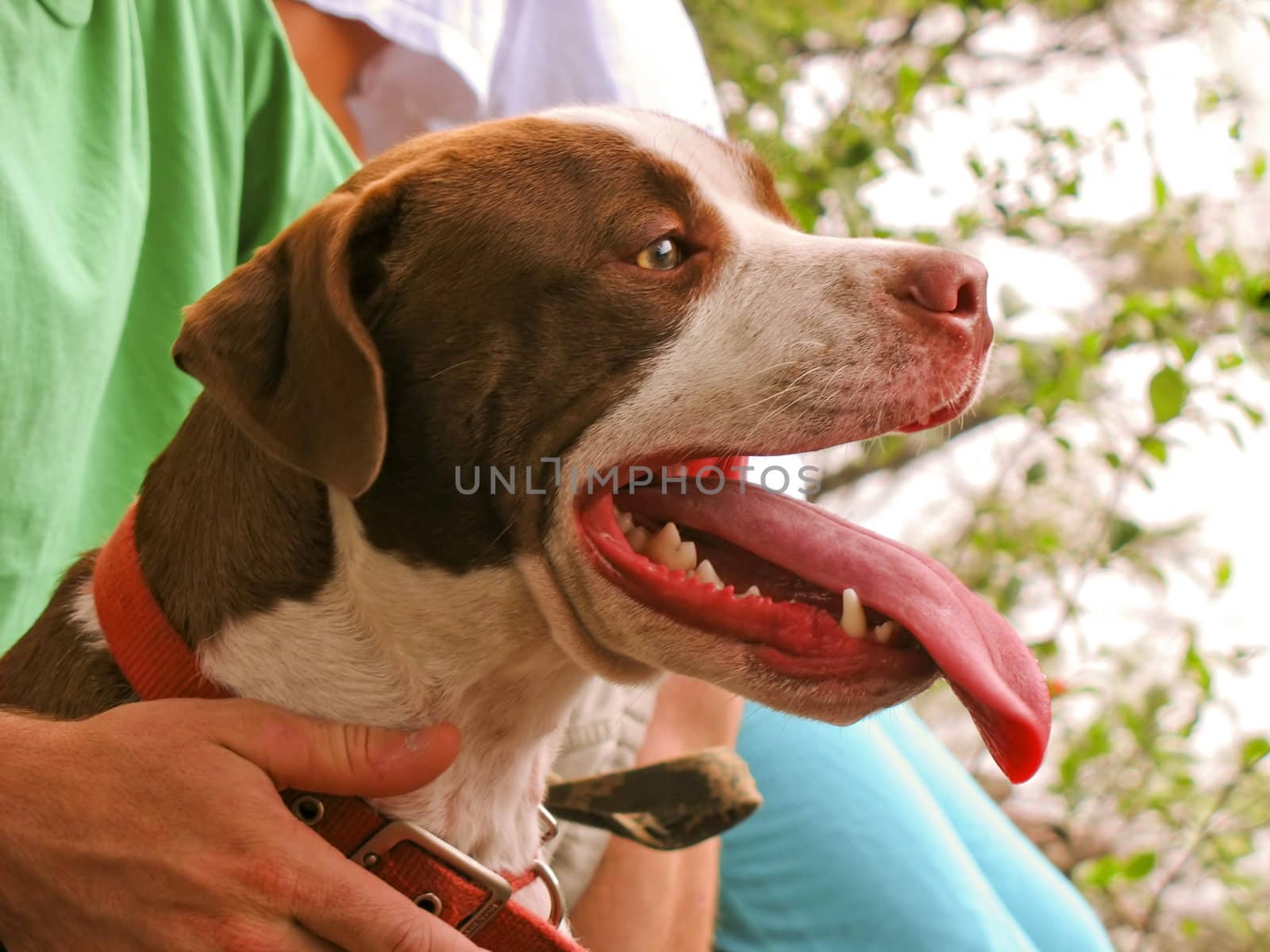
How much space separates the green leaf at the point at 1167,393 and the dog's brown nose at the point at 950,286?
1609mm

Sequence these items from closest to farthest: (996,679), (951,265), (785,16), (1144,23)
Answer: (996,679) → (951,265) → (785,16) → (1144,23)

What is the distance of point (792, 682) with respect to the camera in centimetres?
153

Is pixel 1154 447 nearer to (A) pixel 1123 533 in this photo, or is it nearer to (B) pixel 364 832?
(A) pixel 1123 533

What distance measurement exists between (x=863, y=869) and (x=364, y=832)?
3.90ft

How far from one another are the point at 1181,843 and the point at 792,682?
2.84 m

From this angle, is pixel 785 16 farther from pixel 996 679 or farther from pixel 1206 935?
pixel 1206 935

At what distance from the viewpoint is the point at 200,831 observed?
1522mm

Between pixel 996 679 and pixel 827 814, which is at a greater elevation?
pixel 996 679

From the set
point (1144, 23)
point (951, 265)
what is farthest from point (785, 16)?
point (951, 265)

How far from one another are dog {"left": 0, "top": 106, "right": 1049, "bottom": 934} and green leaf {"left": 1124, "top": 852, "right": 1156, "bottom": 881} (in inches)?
82.1

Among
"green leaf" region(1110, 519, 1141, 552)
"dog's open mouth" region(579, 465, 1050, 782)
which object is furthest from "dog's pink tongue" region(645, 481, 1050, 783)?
"green leaf" region(1110, 519, 1141, 552)

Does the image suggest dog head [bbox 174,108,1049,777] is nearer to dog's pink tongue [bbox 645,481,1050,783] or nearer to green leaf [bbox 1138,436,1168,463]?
dog's pink tongue [bbox 645,481,1050,783]

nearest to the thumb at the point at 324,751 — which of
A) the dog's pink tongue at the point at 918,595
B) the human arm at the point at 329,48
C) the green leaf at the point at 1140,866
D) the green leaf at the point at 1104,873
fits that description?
the dog's pink tongue at the point at 918,595

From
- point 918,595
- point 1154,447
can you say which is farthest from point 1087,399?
point 918,595
